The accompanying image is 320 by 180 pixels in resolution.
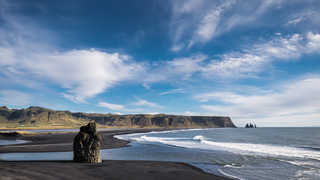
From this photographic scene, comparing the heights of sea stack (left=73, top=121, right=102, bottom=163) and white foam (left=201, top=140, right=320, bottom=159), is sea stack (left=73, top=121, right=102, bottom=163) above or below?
above

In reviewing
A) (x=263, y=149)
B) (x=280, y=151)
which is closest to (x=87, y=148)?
(x=280, y=151)

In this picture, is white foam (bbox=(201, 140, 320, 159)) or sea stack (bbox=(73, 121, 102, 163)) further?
white foam (bbox=(201, 140, 320, 159))

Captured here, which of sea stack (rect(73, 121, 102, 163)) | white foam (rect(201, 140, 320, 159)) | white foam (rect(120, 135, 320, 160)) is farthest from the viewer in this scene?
white foam (rect(120, 135, 320, 160))

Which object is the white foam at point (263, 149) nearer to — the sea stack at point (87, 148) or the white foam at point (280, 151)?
the white foam at point (280, 151)

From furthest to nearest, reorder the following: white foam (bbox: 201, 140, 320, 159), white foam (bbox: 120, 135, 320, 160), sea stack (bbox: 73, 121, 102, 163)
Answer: white foam (bbox: 120, 135, 320, 160) < white foam (bbox: 201, 140, 320, 159) < sea stack (bbox: 73, 121, 102, 163)

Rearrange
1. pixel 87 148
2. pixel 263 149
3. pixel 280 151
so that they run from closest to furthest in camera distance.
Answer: pixel 87 148 < pixel 280 151 < pixel 263 149

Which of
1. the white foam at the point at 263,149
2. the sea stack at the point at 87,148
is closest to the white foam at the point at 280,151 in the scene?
the white foam at the point at 263,149

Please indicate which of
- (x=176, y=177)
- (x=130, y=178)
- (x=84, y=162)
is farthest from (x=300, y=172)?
(x=84, y=162)

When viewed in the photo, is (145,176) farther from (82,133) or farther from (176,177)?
(82,133)

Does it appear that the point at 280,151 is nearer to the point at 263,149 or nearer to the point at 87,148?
the point at 263,149

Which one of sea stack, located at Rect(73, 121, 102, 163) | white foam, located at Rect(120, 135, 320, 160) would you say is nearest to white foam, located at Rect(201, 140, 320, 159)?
white foam, located at Rect(120, 135, 320, 160)

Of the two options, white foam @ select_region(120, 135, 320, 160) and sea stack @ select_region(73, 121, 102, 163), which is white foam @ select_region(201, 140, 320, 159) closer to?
white foam @ select_region(120, 135, 320, 160)

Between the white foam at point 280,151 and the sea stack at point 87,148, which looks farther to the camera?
the white foam at point 280,151

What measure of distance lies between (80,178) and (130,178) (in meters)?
2.75
